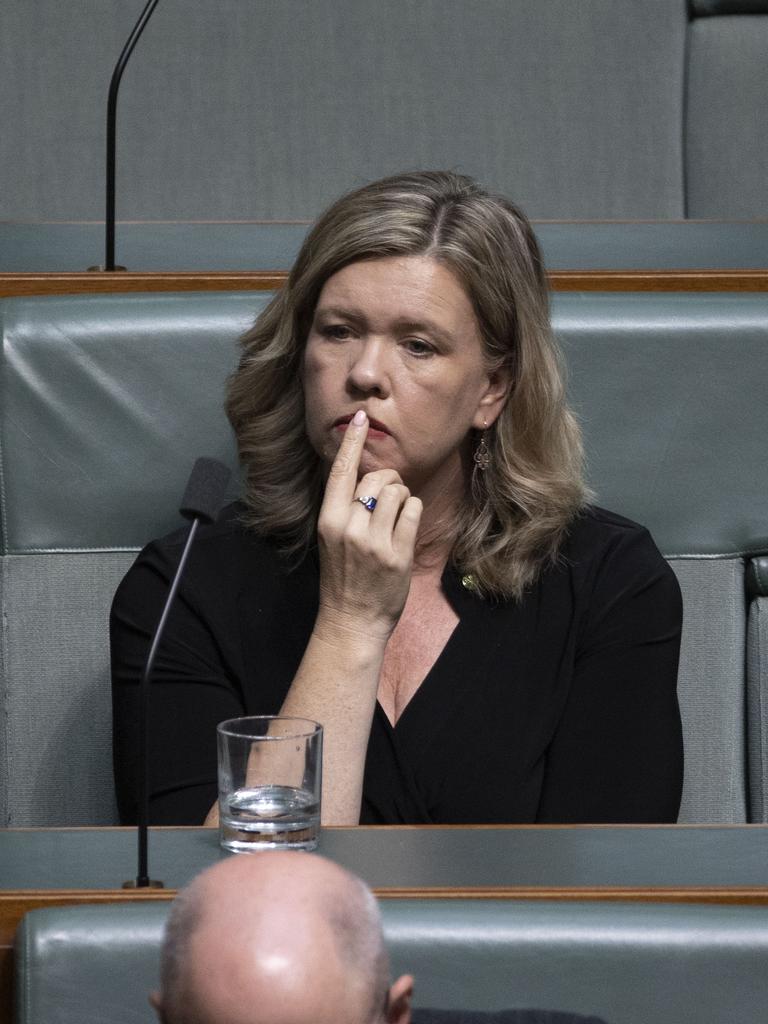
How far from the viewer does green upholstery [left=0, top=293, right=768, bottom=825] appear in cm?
128

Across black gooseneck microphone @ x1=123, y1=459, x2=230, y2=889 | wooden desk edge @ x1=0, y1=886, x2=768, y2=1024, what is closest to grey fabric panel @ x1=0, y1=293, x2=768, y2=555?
black gooseneck microphone @ x1=123, y1=459, x2=230, y2=889

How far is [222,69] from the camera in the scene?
2.05m

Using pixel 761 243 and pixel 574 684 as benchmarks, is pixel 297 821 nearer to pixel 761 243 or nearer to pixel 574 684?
pixel 574 684

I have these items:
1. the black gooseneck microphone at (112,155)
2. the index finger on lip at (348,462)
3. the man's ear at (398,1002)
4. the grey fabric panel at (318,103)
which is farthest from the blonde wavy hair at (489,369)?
the grey fabric panel at (318,103)

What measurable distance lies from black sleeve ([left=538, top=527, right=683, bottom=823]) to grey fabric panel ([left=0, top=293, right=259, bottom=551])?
34cm

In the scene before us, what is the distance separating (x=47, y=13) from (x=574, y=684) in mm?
A: 1269

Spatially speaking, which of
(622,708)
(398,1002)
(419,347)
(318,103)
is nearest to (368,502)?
(419,347)

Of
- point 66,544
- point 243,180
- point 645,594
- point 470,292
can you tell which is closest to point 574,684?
point 645,594

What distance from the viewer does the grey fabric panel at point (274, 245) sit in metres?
1.51

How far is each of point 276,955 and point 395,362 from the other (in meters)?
0.74

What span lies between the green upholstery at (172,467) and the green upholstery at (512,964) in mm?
608

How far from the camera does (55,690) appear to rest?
1294 millimetres

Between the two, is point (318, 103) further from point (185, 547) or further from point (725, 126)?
point (185, 547)

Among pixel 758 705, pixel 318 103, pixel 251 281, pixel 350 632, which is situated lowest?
pixel 758 705
